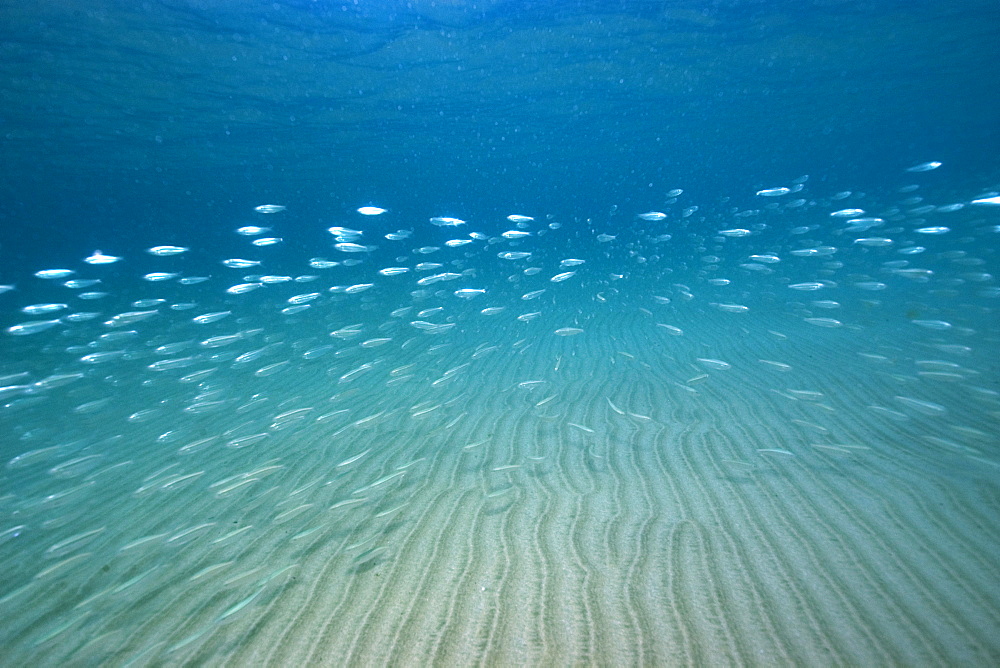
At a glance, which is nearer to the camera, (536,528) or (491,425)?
(536,528)

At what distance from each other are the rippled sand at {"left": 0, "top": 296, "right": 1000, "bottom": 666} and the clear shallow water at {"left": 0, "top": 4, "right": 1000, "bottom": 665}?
0.09 ft

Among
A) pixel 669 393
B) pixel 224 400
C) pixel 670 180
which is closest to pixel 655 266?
pixel 669 393

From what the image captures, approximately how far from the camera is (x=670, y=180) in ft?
334

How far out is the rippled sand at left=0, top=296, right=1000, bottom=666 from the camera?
2797 millimetres

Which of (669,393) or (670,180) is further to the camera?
(670,180)

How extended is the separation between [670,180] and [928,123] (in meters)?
55.7

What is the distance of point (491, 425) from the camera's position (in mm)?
6375

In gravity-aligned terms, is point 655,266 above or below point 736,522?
below

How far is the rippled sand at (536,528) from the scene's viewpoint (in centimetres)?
280

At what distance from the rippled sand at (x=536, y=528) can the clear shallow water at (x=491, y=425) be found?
27 millimetres

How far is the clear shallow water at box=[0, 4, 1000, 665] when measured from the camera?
2.99 metres

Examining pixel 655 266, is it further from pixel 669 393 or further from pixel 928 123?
pixel 928 123

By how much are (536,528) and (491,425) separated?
2560 millimetres

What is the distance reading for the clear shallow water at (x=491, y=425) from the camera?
2.99m
